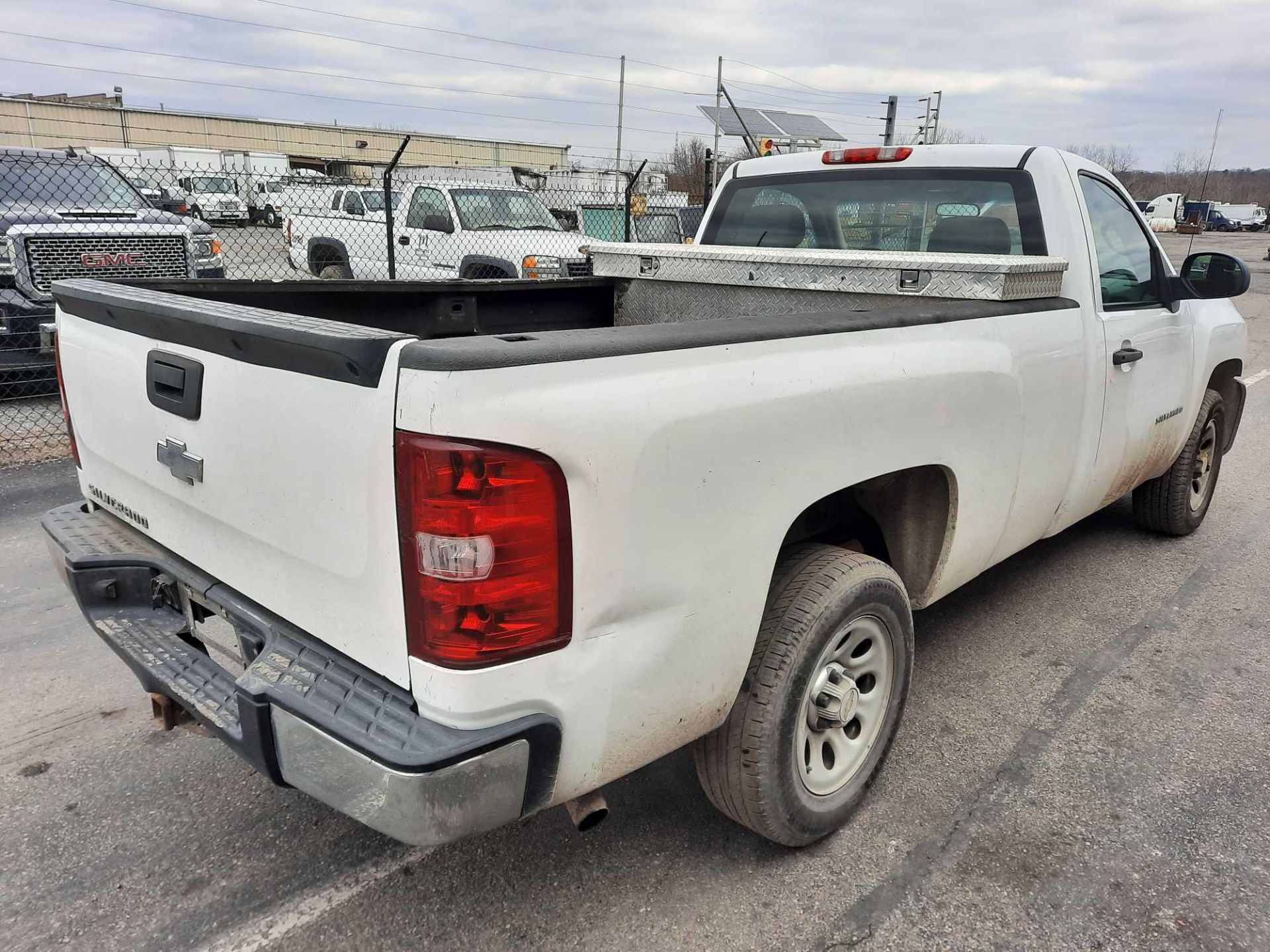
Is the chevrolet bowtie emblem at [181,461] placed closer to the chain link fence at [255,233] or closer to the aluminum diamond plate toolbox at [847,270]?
the chain link fence at [255,233]

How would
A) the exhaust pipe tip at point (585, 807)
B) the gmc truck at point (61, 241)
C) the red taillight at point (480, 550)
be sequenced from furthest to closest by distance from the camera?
Answer: 1. the gmc truck at point (61, 241)
2. the exhaust pipe tip at point (585, 807)
3. the red taillight at point (480, 550)

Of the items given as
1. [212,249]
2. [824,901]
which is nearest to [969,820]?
[824,901]

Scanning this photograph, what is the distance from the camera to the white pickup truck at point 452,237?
35.2 ft

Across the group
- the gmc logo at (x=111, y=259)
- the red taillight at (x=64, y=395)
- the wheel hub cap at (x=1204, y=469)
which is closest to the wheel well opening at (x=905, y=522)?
the red taillight at (x=64, y=395)

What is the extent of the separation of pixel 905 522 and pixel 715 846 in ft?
3.78

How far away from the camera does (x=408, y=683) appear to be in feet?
5.81

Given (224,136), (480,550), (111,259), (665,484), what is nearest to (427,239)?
(111,259)

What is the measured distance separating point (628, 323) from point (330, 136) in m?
56.1

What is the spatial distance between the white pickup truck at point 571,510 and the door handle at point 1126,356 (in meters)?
0.03

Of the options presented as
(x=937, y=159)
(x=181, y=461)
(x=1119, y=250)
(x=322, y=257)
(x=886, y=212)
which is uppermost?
(x=937, y=159)

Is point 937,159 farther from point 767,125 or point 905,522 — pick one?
point 767,125

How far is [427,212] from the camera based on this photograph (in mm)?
11562

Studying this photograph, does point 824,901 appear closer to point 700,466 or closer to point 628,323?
point 700,466

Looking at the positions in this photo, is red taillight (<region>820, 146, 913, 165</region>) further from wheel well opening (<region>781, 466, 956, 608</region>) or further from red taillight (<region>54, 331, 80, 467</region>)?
red taillight (<region>54, 331, 80, 467</region>)
